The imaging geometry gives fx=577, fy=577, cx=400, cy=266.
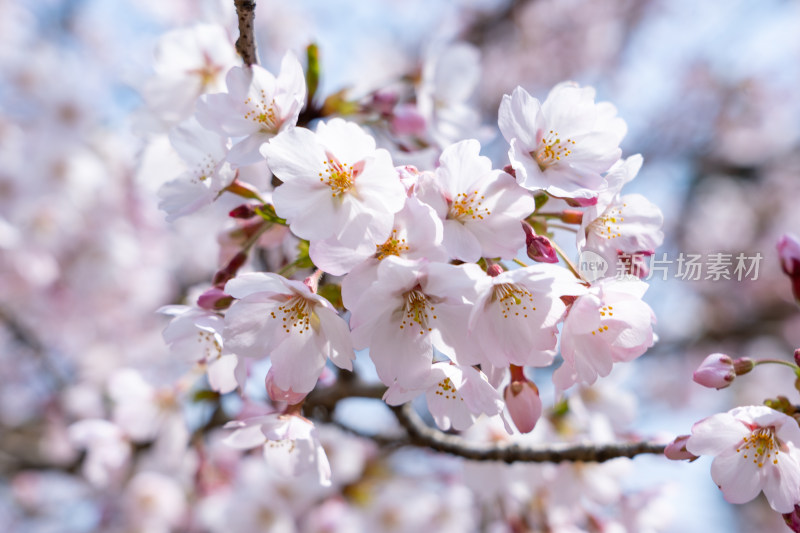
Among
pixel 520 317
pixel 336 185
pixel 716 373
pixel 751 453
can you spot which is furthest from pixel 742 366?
pixel 336 185

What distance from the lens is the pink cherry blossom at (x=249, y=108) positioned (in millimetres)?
1233

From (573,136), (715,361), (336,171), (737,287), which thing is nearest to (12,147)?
(336,171)

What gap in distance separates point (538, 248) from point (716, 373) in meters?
0.53

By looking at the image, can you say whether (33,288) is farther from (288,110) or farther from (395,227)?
(395,227)

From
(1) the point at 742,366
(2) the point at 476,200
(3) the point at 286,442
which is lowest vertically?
(3) the point at 286,442

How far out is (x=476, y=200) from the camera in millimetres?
1105

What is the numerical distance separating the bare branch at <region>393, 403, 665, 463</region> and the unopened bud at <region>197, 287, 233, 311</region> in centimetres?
67

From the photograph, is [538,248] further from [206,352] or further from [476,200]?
[206,352]

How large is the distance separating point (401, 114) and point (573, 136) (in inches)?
27.2

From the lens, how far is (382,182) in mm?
1061

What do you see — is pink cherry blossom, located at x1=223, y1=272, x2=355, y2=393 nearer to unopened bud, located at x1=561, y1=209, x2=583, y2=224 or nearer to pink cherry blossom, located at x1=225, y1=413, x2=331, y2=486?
pink cherry blossom, located at x1=225, y1=413, x2=331, y2=486

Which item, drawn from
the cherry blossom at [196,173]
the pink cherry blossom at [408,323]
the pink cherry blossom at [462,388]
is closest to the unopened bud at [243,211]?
the cherry blossom at [196,173]

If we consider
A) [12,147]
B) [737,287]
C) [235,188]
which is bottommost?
[737,287]

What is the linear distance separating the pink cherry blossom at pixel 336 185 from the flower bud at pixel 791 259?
958 mm
